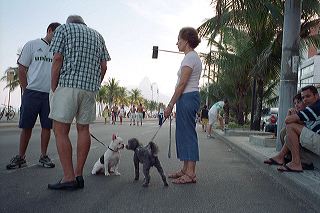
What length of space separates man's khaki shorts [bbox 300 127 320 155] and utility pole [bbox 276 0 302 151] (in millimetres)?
3451

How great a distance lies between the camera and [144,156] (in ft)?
17.1

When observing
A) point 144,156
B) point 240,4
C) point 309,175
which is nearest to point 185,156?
point 144,156

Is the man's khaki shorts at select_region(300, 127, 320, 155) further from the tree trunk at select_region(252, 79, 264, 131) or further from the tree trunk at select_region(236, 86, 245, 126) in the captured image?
the tree trunk at select_region(236, 86, 245, 126)

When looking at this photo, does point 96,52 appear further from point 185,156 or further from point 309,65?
point 309,65

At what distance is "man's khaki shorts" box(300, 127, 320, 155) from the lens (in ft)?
18.6

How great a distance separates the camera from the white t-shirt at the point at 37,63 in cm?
621

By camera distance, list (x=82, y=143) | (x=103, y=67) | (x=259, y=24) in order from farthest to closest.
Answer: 1. (x=259, y=24)
2. (x=103, y=67)
3. (x=82, y=143)

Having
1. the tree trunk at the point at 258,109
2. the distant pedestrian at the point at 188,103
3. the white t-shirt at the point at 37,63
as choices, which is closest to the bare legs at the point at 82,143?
the distant pedestrian at the point at 188,103

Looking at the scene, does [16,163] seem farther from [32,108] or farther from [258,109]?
[258,109]

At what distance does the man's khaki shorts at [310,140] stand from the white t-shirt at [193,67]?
1.57 m

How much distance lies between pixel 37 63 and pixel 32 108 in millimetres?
654

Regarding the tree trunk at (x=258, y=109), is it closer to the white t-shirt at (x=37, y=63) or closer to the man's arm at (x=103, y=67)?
the white t-shirt at (x=37, y=63)

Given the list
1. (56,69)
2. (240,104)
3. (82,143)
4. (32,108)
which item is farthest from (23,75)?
(240,104)

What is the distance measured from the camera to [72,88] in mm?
4828
